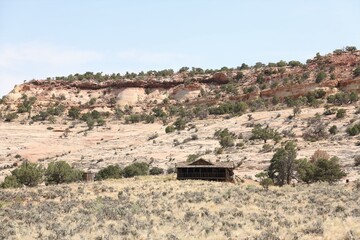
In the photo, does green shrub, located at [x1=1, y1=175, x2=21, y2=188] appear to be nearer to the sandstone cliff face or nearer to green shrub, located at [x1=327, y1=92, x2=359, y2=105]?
green shrub, located at [x1=327, y1=92, x2=359, y2=105]

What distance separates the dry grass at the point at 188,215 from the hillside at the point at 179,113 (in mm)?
17466

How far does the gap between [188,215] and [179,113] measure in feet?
234

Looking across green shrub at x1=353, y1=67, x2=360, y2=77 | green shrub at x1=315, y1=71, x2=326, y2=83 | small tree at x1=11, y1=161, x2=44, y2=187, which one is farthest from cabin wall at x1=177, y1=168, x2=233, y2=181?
green shrub at x1=353, y1=67, x2=360, y2=77

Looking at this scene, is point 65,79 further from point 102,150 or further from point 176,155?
point 176,155

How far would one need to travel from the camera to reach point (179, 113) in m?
93.3

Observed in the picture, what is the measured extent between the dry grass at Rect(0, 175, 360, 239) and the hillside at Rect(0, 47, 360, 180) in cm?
1747

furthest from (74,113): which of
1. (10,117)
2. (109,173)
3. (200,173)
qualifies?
(200,173)

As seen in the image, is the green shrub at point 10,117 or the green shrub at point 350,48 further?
the green shrub at point 350,48

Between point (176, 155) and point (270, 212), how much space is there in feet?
125

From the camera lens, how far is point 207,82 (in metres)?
110

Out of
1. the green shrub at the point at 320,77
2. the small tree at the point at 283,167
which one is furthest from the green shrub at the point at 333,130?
the green shrub at the point at 320,77

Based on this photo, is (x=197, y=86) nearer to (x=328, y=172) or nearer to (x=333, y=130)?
(x=333, y=130)

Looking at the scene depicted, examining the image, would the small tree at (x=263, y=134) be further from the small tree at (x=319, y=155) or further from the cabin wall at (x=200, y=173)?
the cabin wall at (x=200, y=173)

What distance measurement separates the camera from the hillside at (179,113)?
60425mm
